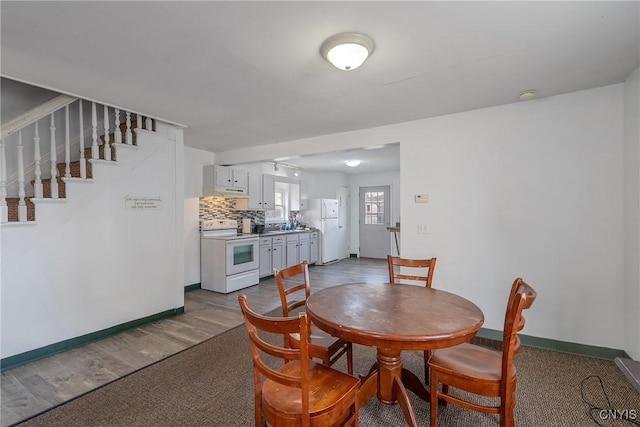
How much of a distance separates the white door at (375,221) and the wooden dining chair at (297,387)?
6.58 metres

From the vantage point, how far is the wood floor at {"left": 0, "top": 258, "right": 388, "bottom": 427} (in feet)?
6.70

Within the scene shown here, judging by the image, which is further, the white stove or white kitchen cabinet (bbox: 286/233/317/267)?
white kitchen cabinet (bbox: 286/233/317/267)

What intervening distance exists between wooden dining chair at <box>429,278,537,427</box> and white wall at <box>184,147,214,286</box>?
13.9ft

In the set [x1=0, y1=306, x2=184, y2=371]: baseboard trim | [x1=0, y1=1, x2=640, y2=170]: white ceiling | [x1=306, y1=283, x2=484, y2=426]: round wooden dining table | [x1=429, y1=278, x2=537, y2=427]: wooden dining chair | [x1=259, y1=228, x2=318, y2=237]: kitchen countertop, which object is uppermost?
[x1=0, y1=1, x2=640, y2=170]: white ceiling

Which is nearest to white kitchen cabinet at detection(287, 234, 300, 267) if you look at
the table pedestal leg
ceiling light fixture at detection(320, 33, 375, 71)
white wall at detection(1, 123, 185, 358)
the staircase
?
white wall at detection(1, 123, 185, 358)

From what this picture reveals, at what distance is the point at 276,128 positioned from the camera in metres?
3.80

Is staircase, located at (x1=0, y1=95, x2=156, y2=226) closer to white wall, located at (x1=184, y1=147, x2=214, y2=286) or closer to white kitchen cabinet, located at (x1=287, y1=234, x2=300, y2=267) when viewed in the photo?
white wall, located at (x1=184, y1=147, x2=214, y2=286)

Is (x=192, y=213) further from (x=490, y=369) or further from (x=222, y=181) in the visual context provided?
(x=490, y=369)

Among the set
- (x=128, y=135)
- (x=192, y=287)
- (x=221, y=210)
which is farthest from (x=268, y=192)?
(x=128, y=135)

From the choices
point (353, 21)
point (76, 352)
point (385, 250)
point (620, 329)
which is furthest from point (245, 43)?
point (385, 250)

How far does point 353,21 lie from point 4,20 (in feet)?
6.79

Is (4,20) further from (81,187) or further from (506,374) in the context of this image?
(506,374)

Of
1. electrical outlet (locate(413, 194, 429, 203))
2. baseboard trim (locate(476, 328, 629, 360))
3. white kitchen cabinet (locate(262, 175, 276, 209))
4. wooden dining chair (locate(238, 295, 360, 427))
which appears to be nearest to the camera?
wooden dining chair (locate(238, 295, 360, 427))

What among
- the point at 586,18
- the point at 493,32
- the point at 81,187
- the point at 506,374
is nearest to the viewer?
the point at 506,374
